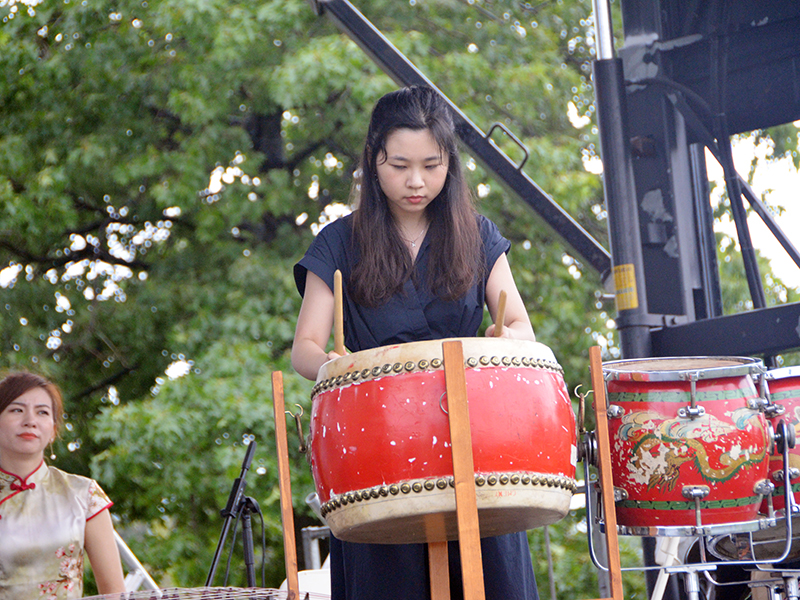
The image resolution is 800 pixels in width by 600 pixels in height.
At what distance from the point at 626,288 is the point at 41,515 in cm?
172

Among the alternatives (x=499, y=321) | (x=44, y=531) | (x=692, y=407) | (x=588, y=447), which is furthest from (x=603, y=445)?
(x=44, y=531)

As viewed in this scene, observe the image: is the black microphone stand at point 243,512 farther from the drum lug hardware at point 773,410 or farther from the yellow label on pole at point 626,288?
the drum lug hardware at point 773,410

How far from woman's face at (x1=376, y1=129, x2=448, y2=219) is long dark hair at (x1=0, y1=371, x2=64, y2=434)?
1637 millimetres

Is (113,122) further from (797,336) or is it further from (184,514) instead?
(797,336)

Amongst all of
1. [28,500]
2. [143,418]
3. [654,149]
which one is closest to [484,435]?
[654,149]

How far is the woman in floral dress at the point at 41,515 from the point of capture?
2.56m

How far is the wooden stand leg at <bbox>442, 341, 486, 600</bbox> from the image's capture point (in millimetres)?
1187

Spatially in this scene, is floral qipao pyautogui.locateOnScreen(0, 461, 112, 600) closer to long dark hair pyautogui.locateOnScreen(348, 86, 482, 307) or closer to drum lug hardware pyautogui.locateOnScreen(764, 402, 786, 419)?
long dark hair pyautogui.locateOnScreen(348, 86, 482, 307)

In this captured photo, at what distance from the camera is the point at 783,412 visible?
186cm

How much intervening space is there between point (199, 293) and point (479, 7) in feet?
8.92

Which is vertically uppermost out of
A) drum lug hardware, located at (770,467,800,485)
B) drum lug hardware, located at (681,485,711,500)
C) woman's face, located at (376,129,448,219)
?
woman's face, located at (376,129,448,219)

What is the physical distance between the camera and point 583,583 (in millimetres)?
5676

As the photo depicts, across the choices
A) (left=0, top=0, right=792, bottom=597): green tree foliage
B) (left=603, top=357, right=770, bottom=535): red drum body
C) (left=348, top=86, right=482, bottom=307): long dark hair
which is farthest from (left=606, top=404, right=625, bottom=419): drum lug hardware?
(left=0, top=0, right=792, bottom=597): green tree foliage

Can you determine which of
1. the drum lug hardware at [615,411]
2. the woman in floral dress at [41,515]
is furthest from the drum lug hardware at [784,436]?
the woman in floral dress at [41,515]
